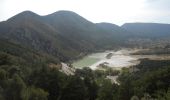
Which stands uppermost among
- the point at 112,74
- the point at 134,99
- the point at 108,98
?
the point at 134,99

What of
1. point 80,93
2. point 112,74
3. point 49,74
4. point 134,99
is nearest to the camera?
point 134,99

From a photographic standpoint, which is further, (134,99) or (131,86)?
(131,86)

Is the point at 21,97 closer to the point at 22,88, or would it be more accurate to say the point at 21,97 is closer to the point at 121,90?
the point at 22,88

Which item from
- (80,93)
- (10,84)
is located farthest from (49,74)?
(10,84)

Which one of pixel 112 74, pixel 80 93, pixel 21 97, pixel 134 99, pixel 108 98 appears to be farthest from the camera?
pixel 112 74

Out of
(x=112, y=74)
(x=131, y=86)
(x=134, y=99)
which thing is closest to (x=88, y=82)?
(x=131, y=86)

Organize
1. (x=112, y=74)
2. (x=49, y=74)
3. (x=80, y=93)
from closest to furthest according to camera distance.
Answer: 1. (x=80, y=93)
2. (x=49, y=74)
3. (x=112, y=74)

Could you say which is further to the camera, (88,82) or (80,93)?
(88,82)

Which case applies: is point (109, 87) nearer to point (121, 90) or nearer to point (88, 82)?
point (121, 90)

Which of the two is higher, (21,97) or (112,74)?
(21,97)
